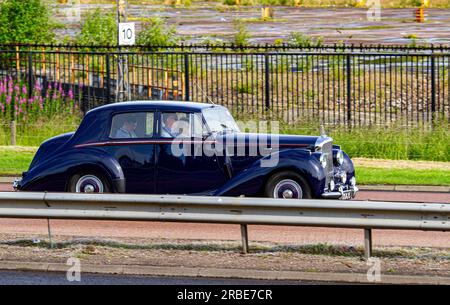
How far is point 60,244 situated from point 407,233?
4.36 m

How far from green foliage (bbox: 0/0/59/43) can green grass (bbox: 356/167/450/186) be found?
1740 cm

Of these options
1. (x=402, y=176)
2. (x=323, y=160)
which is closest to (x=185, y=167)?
(x=323, y=160)

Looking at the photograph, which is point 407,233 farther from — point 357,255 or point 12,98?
point 12,98

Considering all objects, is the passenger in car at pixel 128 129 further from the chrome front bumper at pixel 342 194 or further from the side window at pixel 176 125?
the chrome front bumper at pixel 342 194

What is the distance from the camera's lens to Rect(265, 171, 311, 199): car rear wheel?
14.4 meters

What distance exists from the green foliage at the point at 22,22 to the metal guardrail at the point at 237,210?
75.2 feet

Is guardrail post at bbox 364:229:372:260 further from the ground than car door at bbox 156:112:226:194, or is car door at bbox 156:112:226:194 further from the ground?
car door at bbox 156:112:226:194

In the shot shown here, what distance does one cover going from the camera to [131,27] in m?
26.2

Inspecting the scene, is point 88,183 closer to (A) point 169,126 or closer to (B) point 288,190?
(A) point 169,126

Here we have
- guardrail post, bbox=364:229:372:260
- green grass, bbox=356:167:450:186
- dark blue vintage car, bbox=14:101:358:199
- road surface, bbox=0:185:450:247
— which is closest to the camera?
guardrail post, bbox=364:229:372:260

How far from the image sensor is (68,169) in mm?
15023

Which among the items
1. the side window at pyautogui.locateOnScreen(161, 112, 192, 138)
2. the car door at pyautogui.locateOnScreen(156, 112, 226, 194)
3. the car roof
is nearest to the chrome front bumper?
the car door at pyautogui.locateOnScreen(156, 112, 226, 194)

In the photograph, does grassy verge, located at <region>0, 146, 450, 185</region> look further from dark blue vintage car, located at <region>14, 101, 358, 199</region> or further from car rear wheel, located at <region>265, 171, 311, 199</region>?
car rear wheel, located at <region>265, 171, 311, 199</region>
